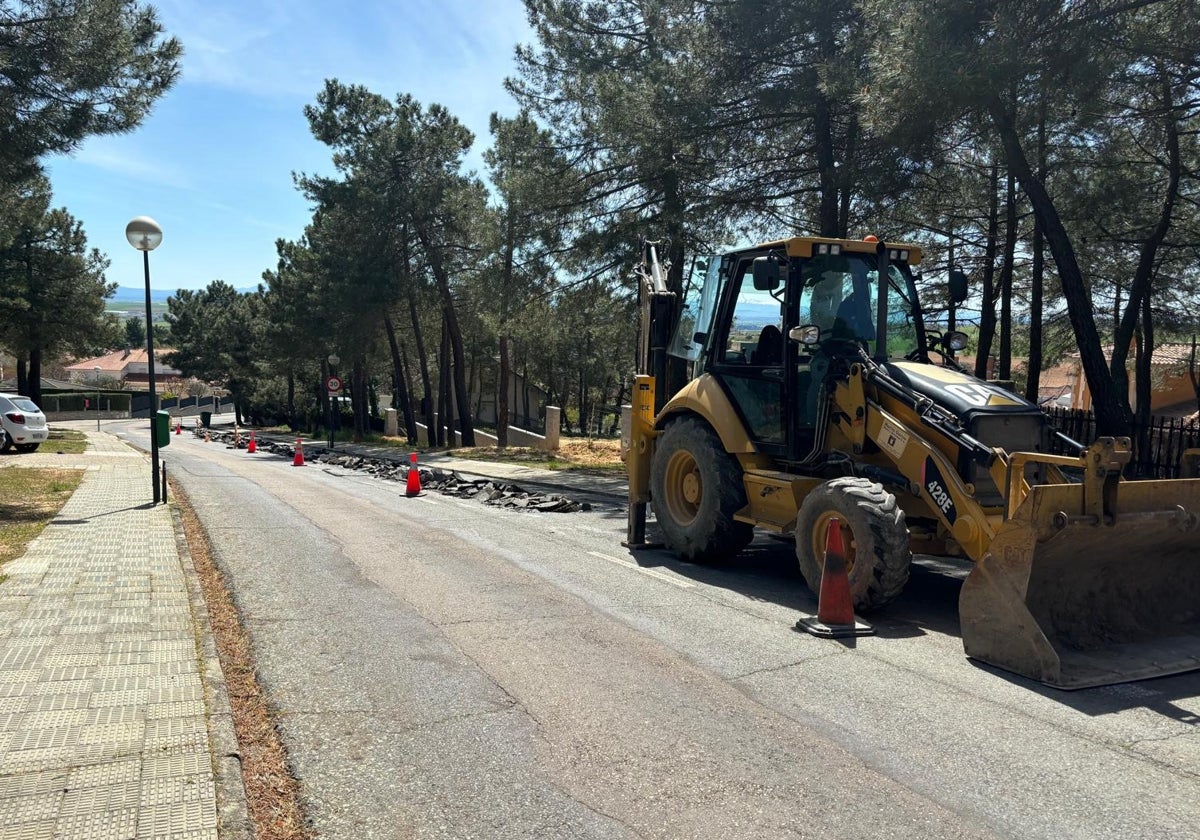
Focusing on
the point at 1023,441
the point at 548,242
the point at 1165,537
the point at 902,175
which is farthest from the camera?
the point at 548,242

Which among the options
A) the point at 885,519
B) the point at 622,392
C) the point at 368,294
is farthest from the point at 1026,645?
the point at 622,392

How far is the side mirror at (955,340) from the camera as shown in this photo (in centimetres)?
806

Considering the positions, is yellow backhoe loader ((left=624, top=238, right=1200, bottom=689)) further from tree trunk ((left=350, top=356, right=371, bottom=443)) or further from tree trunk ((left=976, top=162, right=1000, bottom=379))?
tree trunk ((left=350, top=356, right=371, bottom=443))

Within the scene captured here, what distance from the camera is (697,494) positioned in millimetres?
8789

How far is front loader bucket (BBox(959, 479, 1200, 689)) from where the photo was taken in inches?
201

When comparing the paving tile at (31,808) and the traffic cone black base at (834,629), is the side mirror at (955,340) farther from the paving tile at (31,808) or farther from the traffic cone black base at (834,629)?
the paving tile at (31,808)

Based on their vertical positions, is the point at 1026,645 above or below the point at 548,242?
below

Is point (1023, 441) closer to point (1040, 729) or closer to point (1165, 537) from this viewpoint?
point (1165, 537)

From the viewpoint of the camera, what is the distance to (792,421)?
7809mm

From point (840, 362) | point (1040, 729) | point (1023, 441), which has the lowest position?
point (1040, 729)

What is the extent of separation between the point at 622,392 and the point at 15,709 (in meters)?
53.4

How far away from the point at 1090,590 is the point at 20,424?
84.2ft

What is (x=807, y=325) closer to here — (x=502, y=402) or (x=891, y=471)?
(x=891, y=471)

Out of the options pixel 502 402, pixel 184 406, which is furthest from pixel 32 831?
pixel 184 406
